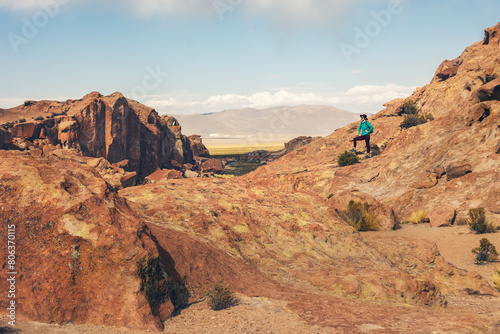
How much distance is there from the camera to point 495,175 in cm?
1888

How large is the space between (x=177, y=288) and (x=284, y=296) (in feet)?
7.06

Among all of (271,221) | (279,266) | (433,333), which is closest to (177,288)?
(279,266)

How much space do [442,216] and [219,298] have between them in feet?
49.0

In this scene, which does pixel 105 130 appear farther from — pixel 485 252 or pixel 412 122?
pixel 485 252

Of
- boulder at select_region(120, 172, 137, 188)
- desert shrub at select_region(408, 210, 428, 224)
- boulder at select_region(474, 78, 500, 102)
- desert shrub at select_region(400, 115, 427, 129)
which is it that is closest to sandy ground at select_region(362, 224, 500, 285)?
desert shrub at select_region(408, 210, 428, 224)

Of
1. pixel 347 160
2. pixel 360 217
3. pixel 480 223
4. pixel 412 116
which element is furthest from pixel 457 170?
pixel 412 116

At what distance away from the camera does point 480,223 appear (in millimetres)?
16016

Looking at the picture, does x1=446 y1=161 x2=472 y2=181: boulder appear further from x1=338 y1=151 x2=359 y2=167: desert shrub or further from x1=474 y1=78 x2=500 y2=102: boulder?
x1=338 y1=151 x2=359 y2=167: desert shrub

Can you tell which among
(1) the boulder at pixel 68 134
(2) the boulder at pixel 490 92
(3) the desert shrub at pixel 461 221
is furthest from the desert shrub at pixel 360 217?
(1) the boulder at pixel 68 134

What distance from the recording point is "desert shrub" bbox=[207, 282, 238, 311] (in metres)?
6.98

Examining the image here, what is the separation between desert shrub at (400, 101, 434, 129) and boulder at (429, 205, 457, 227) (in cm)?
2193

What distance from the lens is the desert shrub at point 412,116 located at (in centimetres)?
3897

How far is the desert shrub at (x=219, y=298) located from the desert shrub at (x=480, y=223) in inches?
520

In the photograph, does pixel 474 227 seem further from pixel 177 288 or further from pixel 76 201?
pixel 76 201
